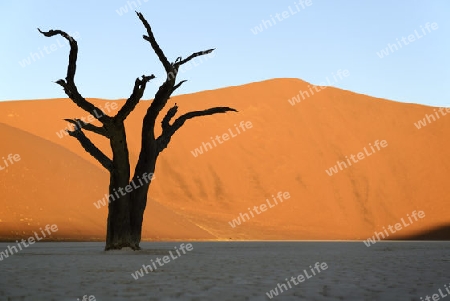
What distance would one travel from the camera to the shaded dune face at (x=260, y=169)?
4478 cm

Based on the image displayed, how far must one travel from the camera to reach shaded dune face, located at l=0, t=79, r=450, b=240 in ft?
147

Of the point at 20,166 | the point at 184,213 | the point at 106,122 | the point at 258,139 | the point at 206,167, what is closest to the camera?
the point at 106,122

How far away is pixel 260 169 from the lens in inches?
2581

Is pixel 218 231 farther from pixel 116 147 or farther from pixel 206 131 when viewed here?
pixel 116 147

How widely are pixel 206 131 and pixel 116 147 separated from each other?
48.1 m

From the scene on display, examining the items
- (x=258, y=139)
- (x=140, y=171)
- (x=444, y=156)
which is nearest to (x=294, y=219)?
(x=258, y=139)

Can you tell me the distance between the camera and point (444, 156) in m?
73.3
